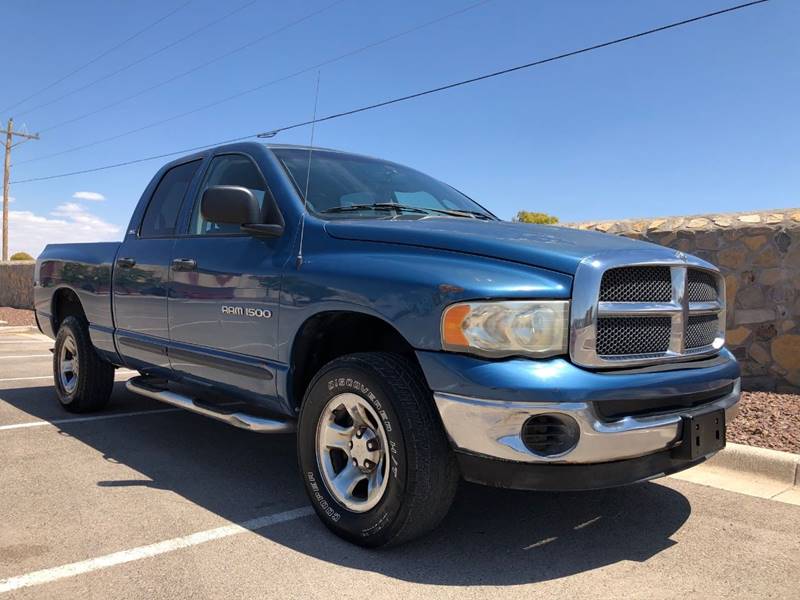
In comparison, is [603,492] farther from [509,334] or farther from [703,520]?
[509,334]

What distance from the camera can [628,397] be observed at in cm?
264

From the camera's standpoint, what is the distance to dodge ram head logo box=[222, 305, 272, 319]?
356 cm

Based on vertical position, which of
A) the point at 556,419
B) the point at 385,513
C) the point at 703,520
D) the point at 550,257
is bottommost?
the point at 703,520

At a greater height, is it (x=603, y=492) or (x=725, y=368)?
(x=725, y=368)

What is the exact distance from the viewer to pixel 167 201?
4992 millimetres

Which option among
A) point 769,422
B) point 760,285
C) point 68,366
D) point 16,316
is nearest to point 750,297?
point 760,285

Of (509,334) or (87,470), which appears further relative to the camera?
(87,470)

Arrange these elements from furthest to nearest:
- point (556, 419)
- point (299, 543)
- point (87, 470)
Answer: point (87, 470), point (299, 543), point (556, 419)

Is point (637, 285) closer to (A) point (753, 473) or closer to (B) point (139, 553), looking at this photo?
(A) point (753, 473)

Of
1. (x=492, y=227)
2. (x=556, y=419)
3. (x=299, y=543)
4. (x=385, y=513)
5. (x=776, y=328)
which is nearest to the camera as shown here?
(x=556, y=419)

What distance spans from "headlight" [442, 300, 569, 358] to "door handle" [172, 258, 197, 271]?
2.19m

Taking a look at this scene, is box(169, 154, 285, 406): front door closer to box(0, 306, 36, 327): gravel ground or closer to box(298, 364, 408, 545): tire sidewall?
box(298, 364, 408, 545): tire sidewall

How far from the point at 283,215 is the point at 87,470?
209cm

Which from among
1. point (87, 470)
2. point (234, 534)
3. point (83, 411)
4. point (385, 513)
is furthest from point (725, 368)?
point (83, 411)
